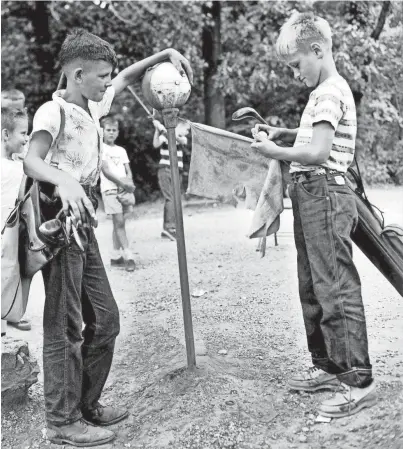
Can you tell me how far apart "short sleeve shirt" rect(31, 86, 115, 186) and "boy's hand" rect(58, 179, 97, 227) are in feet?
0.78

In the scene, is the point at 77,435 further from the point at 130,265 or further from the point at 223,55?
the point at 223,55

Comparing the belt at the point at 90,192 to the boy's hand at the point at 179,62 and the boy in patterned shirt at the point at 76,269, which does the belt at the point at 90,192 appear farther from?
the boy's hand at the point at 179,62

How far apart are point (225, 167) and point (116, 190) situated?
3.64 m

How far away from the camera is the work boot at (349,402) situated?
3236mm

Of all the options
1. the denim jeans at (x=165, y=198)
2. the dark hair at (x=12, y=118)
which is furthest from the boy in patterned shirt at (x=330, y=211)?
the denim jeans at (x=165, y=198)

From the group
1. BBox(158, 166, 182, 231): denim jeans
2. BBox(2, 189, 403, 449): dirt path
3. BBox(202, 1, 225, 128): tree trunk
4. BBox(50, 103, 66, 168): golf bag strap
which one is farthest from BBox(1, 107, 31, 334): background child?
BBox(202, 1, 225, 128): tree trunk

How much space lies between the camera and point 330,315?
3.26 m

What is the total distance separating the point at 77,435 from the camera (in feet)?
10.5

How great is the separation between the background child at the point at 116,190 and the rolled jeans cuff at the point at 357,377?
415 centimetres

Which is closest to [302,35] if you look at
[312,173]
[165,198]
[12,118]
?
[312,173]

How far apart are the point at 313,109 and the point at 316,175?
1.02ft

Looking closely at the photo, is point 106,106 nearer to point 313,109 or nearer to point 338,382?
point 313,109

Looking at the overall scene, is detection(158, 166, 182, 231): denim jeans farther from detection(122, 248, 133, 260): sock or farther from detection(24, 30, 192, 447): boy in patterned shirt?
detection(24, 30, 192, 447): boy in patterned shirt

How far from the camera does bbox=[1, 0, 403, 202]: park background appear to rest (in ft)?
46.0
